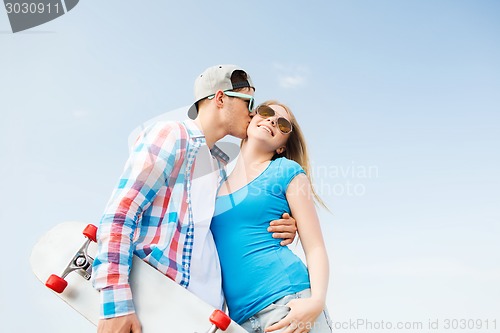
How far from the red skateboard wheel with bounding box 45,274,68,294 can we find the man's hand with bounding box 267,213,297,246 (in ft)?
3.16

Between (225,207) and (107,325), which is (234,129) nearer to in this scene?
(225,207)

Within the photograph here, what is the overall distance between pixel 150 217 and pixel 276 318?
2.35 ft

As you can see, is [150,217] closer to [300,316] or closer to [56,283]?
[56,283]

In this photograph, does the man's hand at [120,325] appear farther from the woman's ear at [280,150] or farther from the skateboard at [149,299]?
the woman's ear at [280,150]

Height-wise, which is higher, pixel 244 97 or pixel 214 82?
pixel 214 82

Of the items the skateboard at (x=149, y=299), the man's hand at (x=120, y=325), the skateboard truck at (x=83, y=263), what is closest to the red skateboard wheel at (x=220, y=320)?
the skateboard at (x=149, y=299)

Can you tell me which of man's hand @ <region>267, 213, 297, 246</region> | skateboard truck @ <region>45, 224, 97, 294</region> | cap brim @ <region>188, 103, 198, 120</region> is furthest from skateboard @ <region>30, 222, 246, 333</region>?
cap brim @ <region>188, 103, 198, 120</region>

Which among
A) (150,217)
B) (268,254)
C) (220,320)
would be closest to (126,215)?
(150,217)

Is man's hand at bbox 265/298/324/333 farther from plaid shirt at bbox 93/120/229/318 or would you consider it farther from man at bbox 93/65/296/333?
plaid shirt at bbox 93/120/229/318

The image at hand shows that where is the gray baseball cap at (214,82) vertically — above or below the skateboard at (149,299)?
above

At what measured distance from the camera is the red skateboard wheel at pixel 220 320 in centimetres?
202

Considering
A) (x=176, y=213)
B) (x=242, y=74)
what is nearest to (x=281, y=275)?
(x=176, y=213)

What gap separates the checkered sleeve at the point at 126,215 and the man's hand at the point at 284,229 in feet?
1.90

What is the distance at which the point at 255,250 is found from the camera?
2342 millimetres
